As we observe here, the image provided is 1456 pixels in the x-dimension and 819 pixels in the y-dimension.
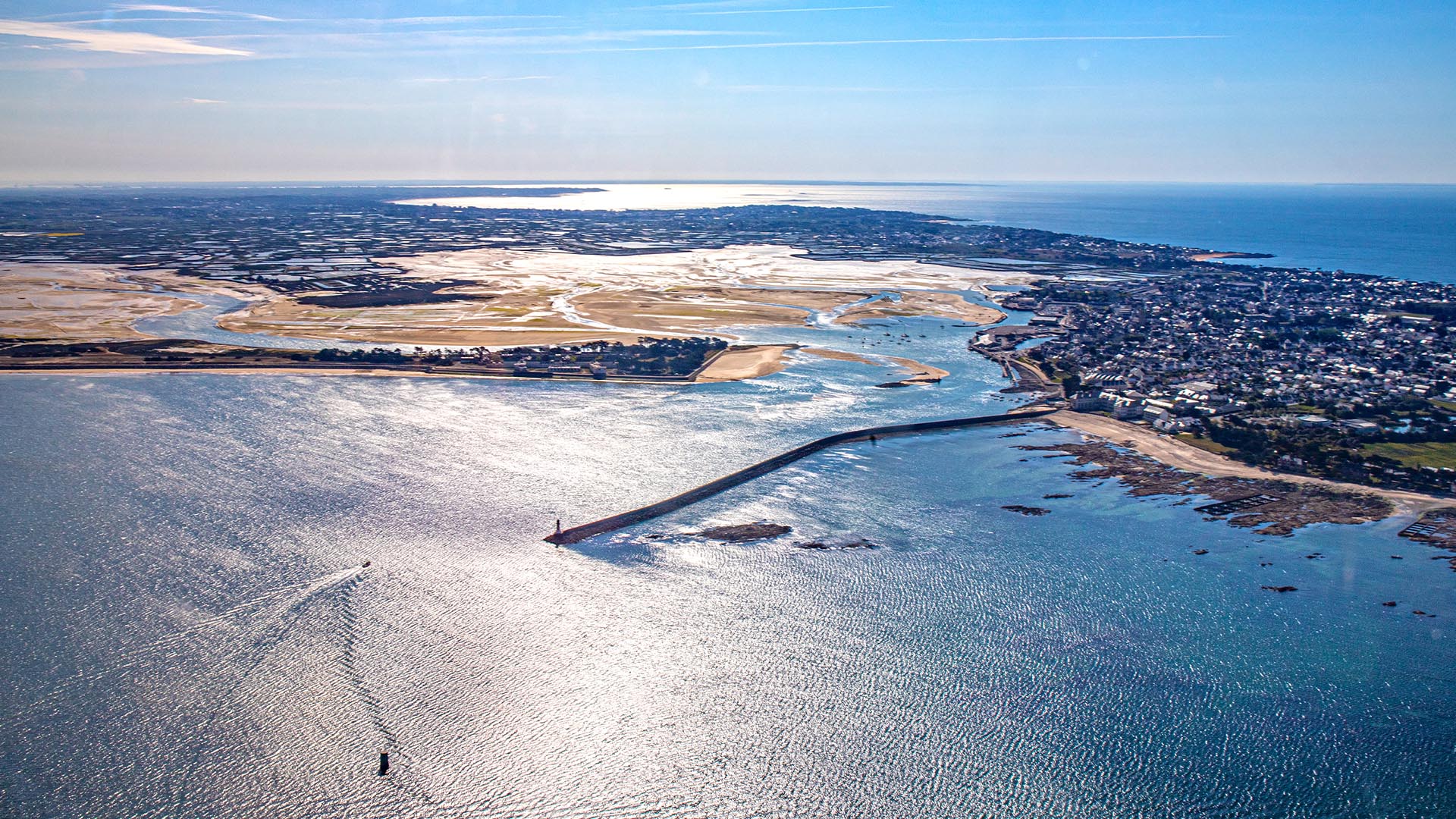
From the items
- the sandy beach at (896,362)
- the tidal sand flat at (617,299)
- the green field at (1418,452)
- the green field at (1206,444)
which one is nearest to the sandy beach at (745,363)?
the sandy beach at (896,362)

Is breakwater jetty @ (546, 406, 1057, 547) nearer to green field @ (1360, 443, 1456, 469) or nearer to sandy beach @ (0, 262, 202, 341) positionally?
green field @ (1360, 443, 1456, 469)

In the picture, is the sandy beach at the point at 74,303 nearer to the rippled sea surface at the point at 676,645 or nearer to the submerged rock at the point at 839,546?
the rippled sea surface at the point at 676,645

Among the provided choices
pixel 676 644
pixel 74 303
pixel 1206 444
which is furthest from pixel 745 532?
pixel 74 303

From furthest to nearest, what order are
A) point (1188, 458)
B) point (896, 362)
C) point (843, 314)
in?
point (843, 314) → point (896, 362) → point (1188, 458)

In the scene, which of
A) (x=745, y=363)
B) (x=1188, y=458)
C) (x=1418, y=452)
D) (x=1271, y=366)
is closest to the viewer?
(x=1418, y=452)

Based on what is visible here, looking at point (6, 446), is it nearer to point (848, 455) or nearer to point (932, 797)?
point (848, 455)

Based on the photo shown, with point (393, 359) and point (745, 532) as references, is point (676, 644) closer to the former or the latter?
point (745, 532)

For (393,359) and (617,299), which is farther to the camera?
(617,299)
